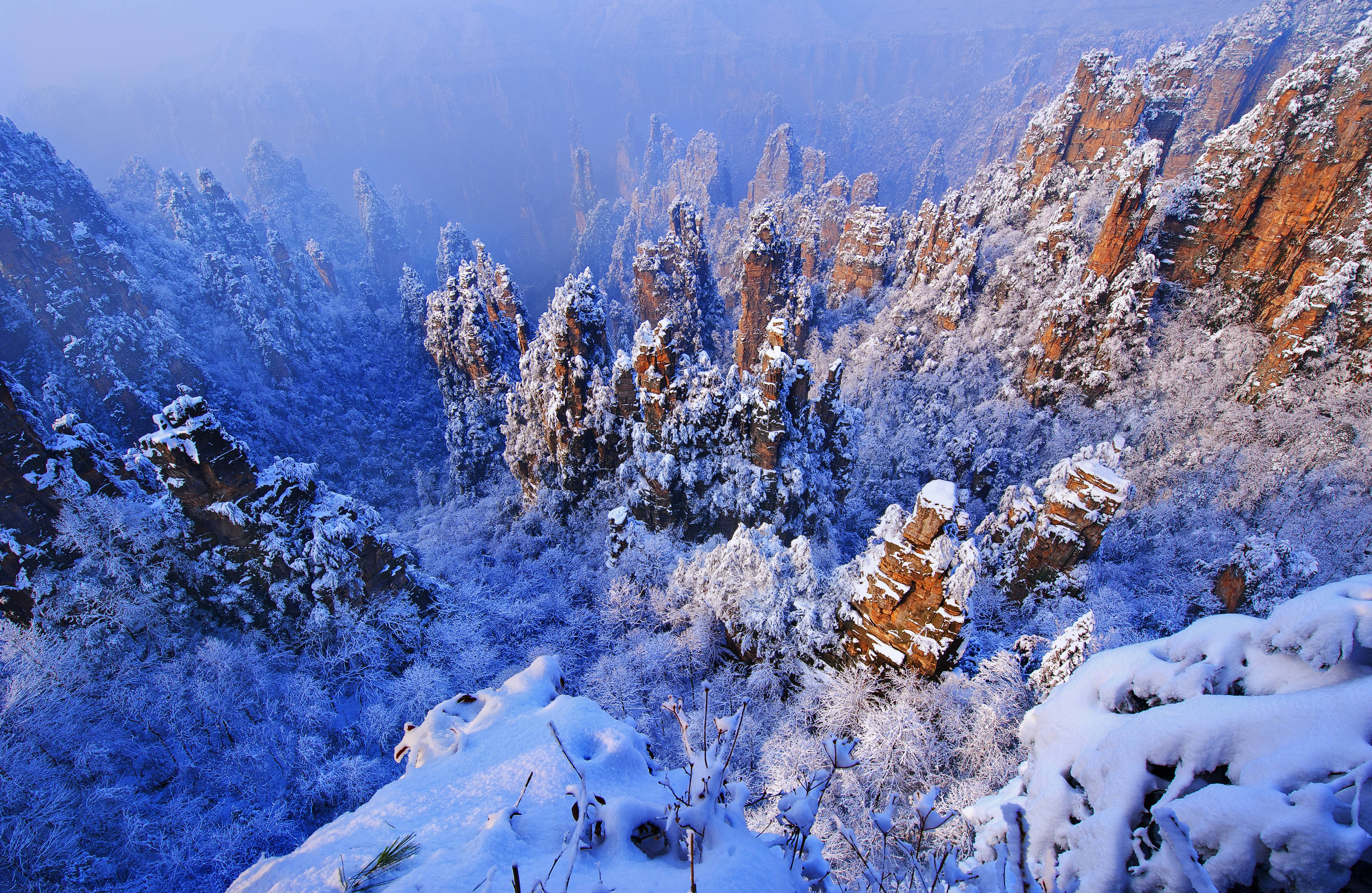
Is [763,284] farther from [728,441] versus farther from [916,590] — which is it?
[916,590]

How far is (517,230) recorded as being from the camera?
15900 cm

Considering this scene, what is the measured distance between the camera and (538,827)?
481 centimetres

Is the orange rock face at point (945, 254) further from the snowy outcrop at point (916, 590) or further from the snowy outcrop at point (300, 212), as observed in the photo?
the snowy outcrop at point (300, 212)

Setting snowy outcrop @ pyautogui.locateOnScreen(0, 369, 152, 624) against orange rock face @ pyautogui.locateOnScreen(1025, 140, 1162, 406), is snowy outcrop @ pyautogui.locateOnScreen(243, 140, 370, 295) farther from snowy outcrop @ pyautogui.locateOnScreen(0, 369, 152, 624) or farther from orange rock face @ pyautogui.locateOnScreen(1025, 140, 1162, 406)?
orange rock face @ pyautogui.locateOnScreen(1025, 140, 1162, 406)

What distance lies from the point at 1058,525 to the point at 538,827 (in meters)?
25.3

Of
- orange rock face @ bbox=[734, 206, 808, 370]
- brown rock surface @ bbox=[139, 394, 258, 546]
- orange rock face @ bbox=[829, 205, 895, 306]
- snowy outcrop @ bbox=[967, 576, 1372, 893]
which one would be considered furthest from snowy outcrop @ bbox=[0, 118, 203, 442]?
orange rock face @ bbox=[829, 205, 895, 306]

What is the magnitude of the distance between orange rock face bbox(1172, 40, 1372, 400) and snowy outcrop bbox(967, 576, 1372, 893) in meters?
42.5

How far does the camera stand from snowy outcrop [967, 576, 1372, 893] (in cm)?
280

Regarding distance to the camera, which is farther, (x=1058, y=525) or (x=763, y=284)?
(x=763, y=284)

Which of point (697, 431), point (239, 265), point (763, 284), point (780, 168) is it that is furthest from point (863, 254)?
point (780, 168)

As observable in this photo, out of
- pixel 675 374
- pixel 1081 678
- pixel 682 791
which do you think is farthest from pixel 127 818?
pixel 675 374

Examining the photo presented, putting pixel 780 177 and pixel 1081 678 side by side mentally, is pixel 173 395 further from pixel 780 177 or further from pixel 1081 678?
pixel 780 177

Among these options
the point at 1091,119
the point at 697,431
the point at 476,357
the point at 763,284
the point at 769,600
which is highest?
the point at 476,357

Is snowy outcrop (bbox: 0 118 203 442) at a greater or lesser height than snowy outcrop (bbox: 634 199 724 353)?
greater
